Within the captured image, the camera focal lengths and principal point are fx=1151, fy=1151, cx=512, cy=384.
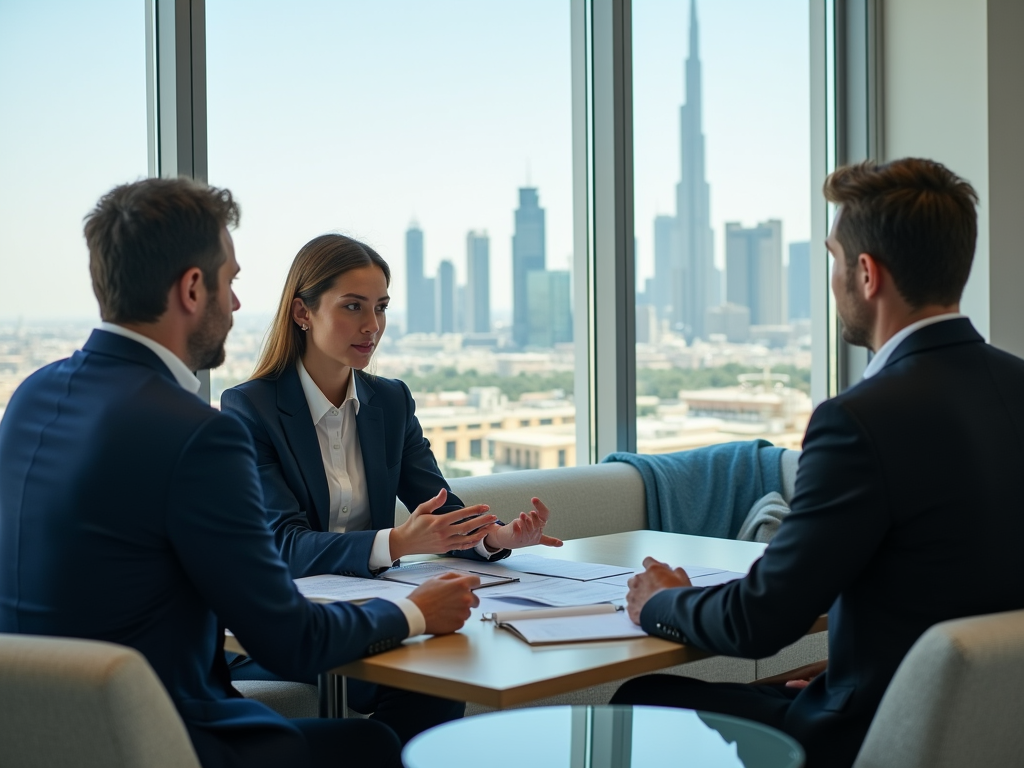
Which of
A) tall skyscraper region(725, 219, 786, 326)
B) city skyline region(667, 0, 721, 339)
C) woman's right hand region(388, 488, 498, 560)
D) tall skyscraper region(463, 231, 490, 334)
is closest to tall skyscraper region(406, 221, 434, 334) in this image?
tall skyscraper region(463, 231, 490, 334)

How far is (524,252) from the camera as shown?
14.2 feet

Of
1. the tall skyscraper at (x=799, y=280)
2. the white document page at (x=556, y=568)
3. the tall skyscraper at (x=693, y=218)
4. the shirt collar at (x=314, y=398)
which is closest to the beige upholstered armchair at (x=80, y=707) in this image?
the white document page at (x=556, y=568)

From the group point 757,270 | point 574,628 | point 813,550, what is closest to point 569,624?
point 574,628

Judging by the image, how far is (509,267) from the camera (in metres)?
4.29

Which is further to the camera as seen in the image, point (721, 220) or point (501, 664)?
point (721, 220)

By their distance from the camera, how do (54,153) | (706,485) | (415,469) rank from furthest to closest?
(706,485) → (54,153) → (415,469)

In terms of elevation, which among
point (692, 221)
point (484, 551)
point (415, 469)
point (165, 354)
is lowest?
point (484, 551)

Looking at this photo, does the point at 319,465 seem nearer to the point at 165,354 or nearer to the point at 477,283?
the point at 165,354

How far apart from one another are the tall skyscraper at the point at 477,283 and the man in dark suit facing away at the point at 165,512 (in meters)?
2.44

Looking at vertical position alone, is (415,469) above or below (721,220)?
below

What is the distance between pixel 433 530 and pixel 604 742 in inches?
27.9

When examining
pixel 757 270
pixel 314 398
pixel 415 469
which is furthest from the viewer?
pixel 757 270

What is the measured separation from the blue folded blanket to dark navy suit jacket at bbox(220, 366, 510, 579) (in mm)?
1423

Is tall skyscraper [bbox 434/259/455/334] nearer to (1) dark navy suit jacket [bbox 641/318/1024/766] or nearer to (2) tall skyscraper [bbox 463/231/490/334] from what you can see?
(2) tall skyscraper [bbox 463/231/490/334]
